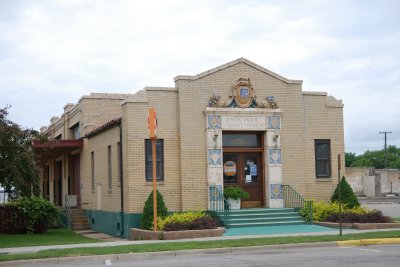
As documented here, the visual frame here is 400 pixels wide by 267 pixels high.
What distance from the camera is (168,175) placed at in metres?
23.2

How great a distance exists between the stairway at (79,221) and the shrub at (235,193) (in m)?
9.09

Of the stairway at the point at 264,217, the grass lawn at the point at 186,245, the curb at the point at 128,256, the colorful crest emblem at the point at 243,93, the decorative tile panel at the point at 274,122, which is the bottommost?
the curb at the point at 128,256

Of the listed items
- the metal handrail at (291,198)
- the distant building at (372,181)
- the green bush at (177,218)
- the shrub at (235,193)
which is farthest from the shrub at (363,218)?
the distant building at (372,181)

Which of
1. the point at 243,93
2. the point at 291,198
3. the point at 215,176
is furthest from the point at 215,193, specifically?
the point at 243,93

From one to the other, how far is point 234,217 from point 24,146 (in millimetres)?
7979

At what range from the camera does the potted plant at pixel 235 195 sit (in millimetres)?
23359

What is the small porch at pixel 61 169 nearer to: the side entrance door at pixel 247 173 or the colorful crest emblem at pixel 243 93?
the side entrance door at pixel 247 173

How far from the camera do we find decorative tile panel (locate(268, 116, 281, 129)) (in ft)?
80.1

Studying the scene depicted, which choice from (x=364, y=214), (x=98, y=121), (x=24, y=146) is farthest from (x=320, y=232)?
(x=98, y=121)

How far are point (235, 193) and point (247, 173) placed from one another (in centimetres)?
173

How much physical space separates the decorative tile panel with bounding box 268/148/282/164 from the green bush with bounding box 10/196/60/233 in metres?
9.78

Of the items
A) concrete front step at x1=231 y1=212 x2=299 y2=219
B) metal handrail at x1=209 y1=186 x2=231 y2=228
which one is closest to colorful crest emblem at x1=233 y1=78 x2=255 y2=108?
metal handrail at x1=209 y1=186 x2=231 y2=228

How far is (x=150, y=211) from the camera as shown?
21766 mm

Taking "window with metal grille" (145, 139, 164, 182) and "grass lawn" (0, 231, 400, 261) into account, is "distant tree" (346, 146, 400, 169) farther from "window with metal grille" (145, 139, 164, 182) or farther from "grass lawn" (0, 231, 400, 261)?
"grass lawn" (0, 231, 400, 261)
